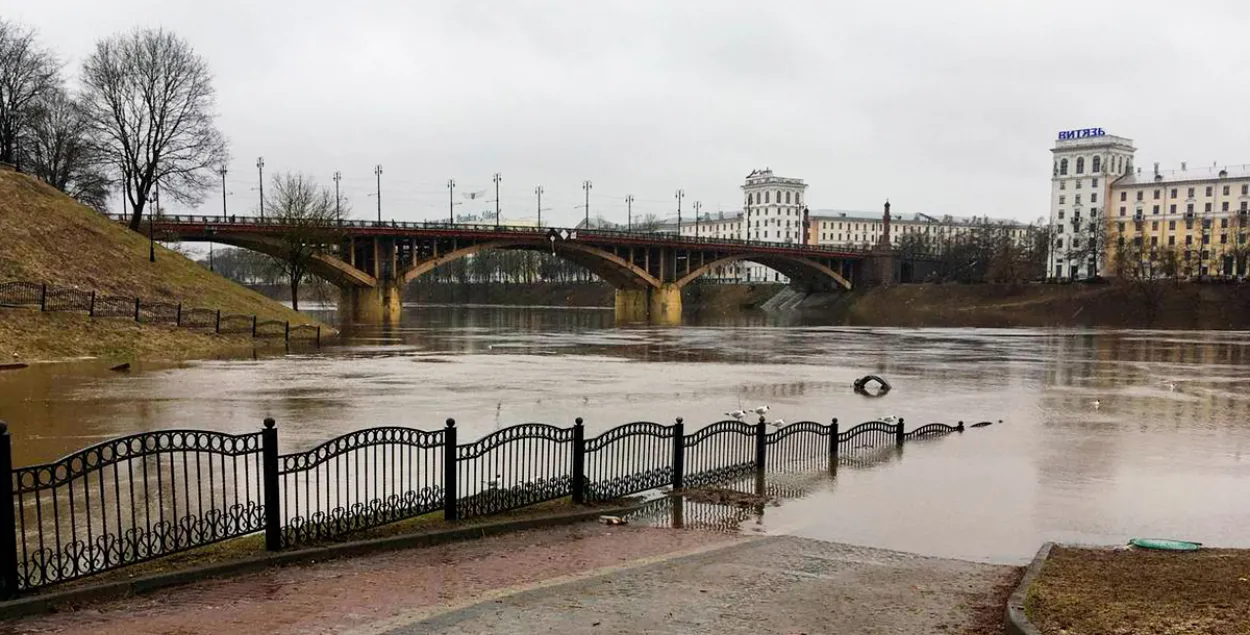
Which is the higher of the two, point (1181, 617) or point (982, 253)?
point (982, 253)

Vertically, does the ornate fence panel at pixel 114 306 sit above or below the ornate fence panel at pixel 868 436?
above

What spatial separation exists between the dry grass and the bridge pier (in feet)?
237

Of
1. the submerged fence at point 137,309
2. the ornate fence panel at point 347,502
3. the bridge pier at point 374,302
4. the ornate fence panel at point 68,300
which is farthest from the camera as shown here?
the bridge pier at point 374,302

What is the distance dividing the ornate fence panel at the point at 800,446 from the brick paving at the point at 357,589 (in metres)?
5.77

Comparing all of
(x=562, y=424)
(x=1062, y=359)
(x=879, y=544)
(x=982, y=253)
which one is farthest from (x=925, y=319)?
(x=879, y=544)

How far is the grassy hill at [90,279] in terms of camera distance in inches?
1203

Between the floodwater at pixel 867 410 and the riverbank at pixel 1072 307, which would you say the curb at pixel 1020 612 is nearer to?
the floodwater at pixel 867 410

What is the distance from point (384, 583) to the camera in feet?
25.1

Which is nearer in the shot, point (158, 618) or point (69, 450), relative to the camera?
point (158, 618)

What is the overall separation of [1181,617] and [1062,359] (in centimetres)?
3924

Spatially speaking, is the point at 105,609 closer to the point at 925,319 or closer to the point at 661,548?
the point at 661,548

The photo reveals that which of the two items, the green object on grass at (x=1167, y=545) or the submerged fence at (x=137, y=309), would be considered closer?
the green object on grass at (x=1167, y=545)

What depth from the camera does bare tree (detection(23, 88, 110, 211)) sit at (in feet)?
207

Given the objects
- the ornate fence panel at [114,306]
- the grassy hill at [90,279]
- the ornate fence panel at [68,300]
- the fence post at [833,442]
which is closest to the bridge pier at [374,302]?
the grassy hill at [90,279]
